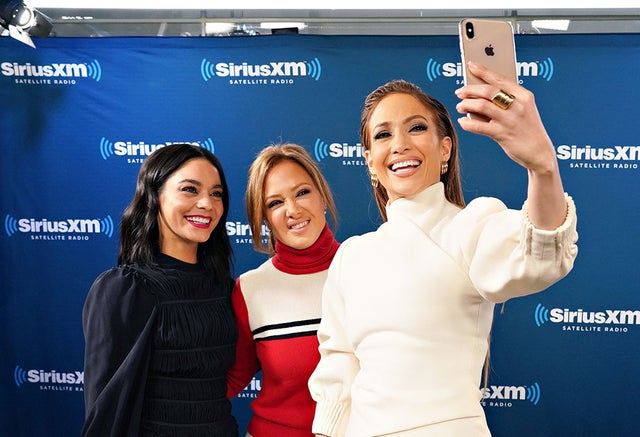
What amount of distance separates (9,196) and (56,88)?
2.20ft

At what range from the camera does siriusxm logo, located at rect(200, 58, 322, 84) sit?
13.0 feet

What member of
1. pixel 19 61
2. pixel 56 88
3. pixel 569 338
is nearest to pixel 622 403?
pixel 569 338

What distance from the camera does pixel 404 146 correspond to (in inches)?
65.5

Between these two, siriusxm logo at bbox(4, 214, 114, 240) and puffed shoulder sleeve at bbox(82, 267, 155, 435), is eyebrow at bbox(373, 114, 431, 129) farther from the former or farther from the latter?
siriusxm logo at bbox(4, 214, 114, 240)

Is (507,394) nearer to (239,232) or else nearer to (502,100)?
(239,232)

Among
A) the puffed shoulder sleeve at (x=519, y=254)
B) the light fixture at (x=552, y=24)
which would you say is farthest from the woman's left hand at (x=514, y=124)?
the light fixture at (x=552, y=24)

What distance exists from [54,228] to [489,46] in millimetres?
3354

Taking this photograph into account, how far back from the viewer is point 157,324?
6.98 feet

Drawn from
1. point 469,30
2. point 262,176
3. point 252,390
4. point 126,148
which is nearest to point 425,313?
point 469,30

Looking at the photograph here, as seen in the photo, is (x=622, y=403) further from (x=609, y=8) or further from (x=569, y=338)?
(x=609, y=8)

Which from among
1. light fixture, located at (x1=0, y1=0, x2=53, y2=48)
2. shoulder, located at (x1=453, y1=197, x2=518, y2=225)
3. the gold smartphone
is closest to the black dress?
shoulder, located at (x1=453, y1=197, x2=518, y2=225)

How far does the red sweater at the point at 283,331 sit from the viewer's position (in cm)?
219

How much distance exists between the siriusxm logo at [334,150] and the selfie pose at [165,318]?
5.35 feet

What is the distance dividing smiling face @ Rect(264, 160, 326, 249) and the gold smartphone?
995 millimetres
